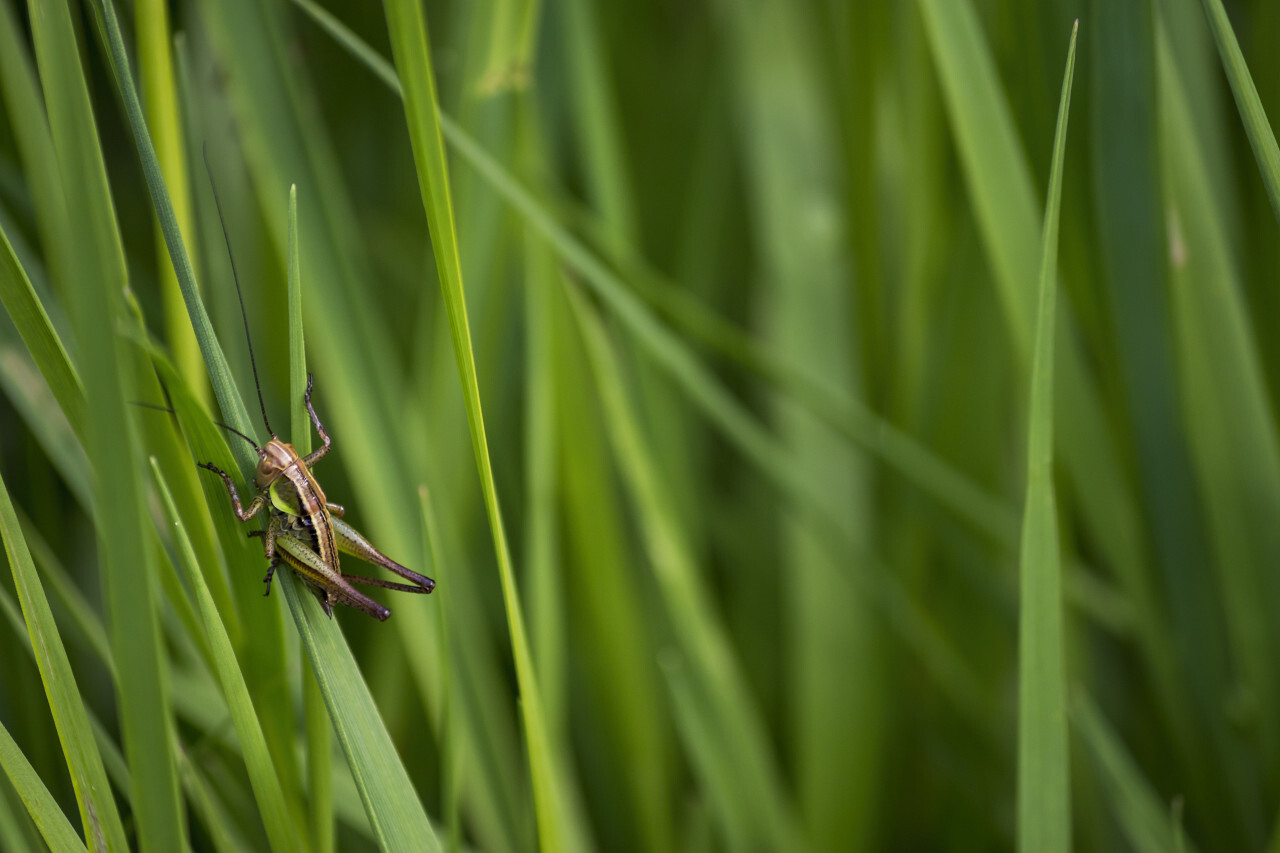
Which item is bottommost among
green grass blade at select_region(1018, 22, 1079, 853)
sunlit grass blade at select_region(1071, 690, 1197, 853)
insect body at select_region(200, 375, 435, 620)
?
sunlit grass blade at select_region(1071, 690, 1197, 853)

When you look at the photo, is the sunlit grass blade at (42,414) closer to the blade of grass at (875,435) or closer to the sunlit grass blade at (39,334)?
the sunlit grass blade at (39,334)

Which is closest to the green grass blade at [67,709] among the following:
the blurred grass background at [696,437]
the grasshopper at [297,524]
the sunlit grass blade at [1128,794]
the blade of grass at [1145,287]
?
the blurred grass background at [696,437]

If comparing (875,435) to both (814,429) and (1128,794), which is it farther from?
(1128,794)

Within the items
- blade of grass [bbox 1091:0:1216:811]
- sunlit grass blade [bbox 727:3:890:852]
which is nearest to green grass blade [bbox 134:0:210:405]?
sunlit grass blade [bbox 727:3:890:852]

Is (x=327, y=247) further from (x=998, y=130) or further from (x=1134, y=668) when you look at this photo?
(x=1134, y=668)

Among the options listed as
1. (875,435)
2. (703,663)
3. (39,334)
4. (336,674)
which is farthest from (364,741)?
(875,435)

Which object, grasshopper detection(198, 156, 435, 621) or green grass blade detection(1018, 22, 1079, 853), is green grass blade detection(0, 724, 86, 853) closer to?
grasshopper detection(198, 156, 435, 621)
